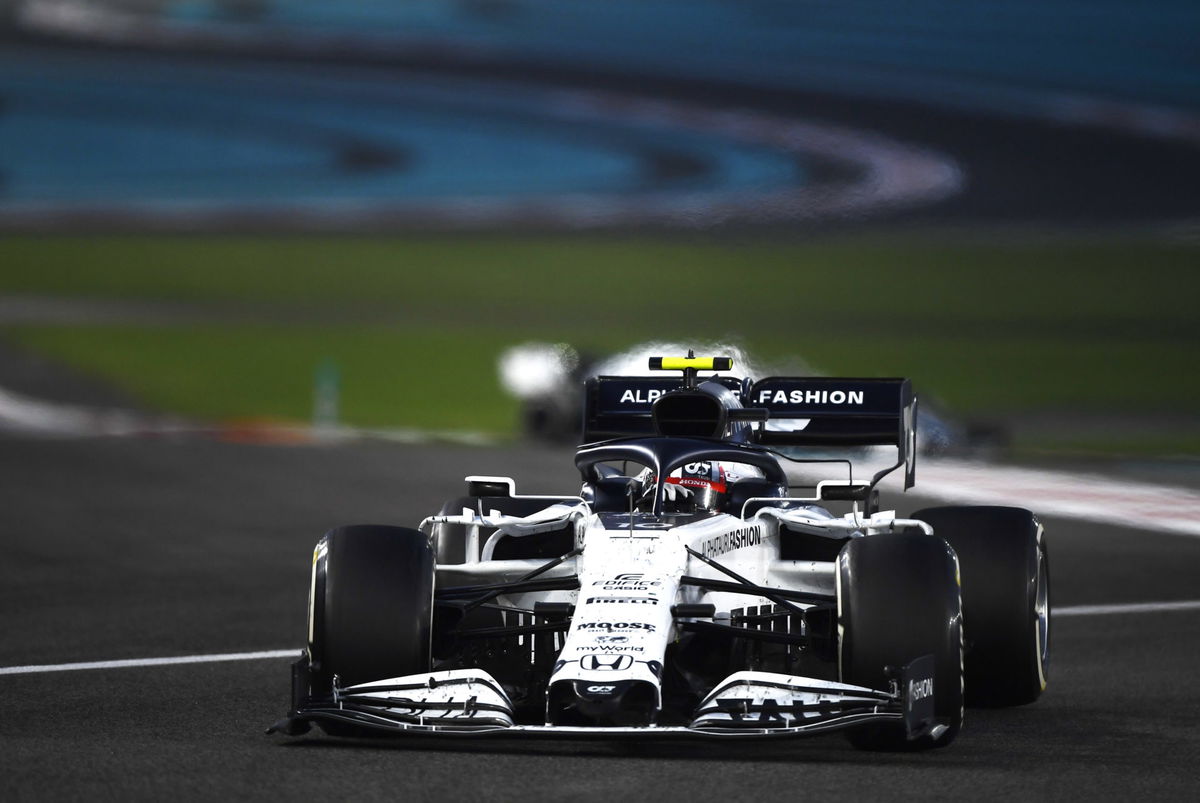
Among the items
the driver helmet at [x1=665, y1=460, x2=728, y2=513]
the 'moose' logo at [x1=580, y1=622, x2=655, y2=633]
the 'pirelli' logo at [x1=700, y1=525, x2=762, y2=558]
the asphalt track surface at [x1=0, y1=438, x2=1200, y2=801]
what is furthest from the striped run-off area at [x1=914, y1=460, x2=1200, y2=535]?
the 'moose' logo at [x1=580, y1=622, x2=655, y2=633]

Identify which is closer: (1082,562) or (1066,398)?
(1082,562)

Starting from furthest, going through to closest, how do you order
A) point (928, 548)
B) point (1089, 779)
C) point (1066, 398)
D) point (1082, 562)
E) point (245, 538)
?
point (1066, 398) < point (245, 538) < point (1082, 562) < point (928, 548) < point (1089, 779)

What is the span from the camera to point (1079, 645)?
12.4m

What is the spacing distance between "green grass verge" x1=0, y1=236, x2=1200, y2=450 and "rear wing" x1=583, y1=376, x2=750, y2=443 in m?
20.4

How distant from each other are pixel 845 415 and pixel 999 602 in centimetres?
155

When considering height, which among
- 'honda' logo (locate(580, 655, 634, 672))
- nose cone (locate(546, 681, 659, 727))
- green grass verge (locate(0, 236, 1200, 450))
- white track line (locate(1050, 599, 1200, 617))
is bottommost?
white track line (locate(1050, 599, 1200, 617))

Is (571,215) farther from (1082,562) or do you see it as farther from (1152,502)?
(1082,562)

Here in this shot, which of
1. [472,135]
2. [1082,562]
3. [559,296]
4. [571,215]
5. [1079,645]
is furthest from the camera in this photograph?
[472,135]

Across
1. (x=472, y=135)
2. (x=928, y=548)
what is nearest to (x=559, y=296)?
(x=472, y=135)

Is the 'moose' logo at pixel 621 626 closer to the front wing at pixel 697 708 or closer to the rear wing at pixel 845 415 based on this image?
the front wing at pixel 697 708

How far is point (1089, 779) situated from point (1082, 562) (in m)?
8.76

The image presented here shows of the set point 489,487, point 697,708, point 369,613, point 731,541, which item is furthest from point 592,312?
point 697,708

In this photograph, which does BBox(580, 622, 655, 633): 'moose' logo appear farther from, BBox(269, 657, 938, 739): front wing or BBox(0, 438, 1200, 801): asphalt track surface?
BBox(0, 438, 1200, 801): asphalt track surface

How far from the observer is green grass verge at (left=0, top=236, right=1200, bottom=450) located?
35.6 metres
